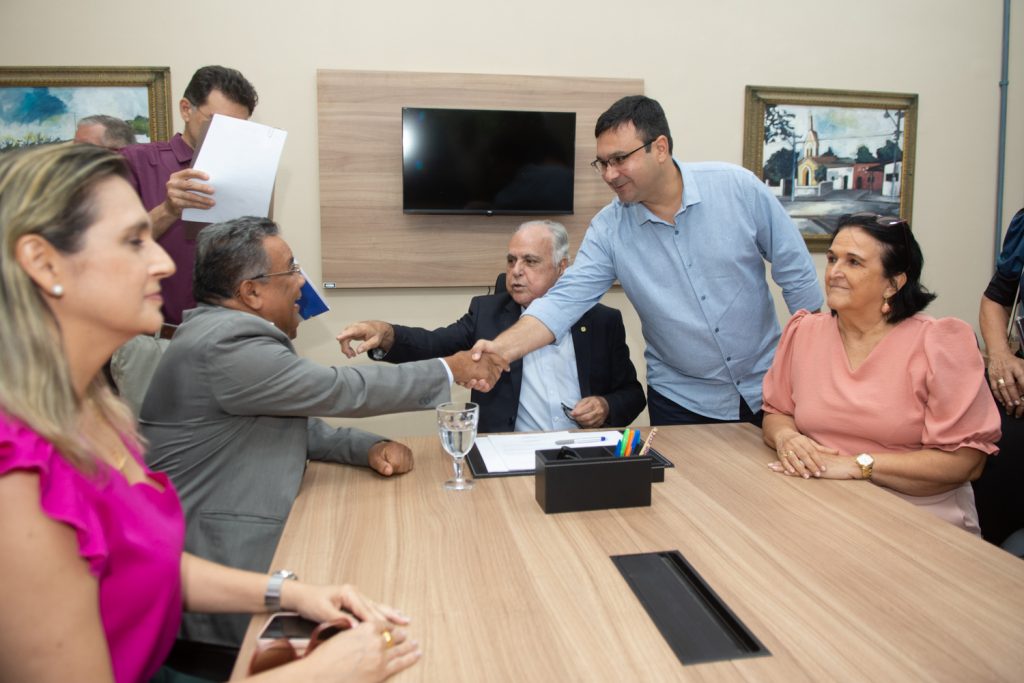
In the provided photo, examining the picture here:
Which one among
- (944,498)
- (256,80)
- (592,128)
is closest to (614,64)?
(592,128)

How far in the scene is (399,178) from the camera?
3.96 m

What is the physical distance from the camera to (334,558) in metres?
1.29

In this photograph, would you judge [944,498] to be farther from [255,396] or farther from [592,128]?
[592,128]

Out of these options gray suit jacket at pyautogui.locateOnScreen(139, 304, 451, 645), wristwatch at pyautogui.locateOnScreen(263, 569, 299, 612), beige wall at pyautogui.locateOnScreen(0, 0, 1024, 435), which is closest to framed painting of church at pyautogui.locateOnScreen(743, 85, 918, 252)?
beige wall at pyautogui.locateOnScreen(0, 0, 1024, 435)

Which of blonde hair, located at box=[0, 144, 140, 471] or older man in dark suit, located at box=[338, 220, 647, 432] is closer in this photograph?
blonde hair, located at box=[0, 144, 140, 471]

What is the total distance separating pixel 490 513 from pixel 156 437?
2.79ft

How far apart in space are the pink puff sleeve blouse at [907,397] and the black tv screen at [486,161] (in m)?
2.29

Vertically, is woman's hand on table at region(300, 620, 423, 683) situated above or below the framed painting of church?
below

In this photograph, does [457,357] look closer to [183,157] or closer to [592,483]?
[592,483]

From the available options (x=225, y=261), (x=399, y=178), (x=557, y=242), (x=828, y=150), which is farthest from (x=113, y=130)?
(x=828, y=150)

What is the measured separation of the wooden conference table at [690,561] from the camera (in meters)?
0.97

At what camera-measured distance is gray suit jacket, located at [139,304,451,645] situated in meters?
1.62

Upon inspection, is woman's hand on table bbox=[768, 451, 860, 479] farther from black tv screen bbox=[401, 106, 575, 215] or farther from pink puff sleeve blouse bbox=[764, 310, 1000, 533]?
black tv screen bbox=[401, 106, 575, 215]

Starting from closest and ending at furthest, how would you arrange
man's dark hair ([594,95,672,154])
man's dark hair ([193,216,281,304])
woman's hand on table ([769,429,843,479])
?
woman's hand on table ([769,429,843,479]) < man's dark hair ([193,216,281,304]) < man's dark hair ([594,95,672,154])
